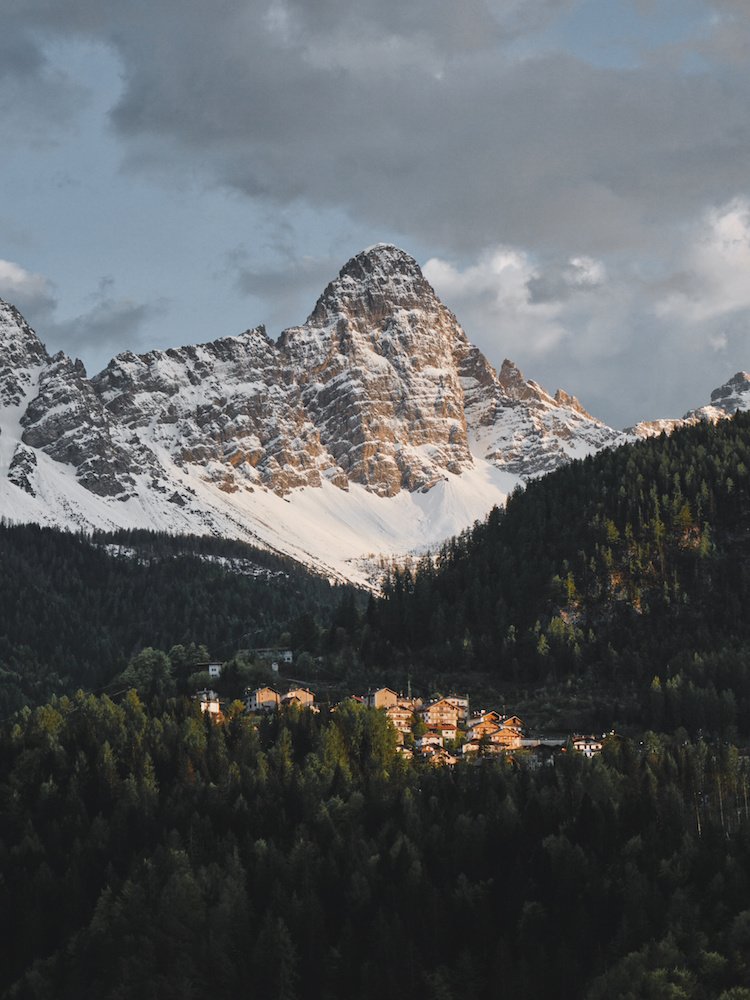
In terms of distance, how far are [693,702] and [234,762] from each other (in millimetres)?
54247

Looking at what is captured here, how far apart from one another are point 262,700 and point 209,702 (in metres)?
7.16

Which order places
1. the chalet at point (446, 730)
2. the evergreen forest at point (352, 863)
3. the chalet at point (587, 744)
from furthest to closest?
the chalet at point (446, 730) < the chalet at point (587, 744) < the evergreen forest at point (352, 863)

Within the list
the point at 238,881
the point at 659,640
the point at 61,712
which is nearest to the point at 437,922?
the point at 238,881

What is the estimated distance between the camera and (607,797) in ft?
415

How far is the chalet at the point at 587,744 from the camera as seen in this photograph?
509 ft

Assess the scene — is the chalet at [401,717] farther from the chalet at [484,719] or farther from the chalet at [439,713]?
the chalet at [484,719]

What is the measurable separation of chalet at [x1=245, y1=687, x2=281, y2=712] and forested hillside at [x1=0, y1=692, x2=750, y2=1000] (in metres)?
30.8

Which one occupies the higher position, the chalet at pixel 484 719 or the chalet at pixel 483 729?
the chalet at pixel 484 719

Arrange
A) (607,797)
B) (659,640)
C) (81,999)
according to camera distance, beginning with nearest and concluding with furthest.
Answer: (81,999)
(607,797)
(659,640)

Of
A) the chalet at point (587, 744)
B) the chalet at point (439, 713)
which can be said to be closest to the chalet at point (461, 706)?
the chalet at point (439, 713)

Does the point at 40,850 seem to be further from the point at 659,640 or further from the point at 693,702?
the point at 659,640

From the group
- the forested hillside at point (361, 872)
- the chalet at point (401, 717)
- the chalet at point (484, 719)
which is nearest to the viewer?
the forested hillside at point (361, 872)

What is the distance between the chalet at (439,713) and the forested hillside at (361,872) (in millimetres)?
23803

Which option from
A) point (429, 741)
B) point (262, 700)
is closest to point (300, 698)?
point (262, 700)
